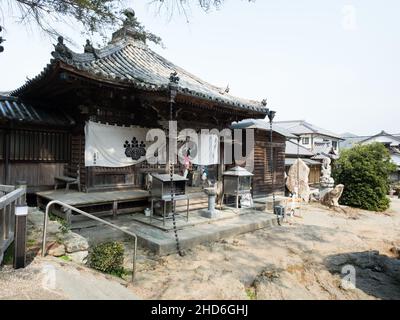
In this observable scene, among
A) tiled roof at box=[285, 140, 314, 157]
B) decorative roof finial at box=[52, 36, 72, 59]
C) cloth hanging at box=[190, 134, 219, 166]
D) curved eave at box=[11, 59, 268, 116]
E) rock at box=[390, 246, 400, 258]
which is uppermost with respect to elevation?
decorative roof finial at box=[52, 36, 72, 59]

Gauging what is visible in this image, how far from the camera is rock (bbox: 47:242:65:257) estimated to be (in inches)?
183

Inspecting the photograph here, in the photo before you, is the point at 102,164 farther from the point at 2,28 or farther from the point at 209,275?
the point at 209,275

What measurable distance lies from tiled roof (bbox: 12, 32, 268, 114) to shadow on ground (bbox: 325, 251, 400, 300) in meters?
6.28

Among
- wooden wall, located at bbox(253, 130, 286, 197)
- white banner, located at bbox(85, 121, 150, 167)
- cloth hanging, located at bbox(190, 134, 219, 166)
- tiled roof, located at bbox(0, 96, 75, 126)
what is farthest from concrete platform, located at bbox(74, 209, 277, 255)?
wooden wall, located at bbox(253, 130, 286, 197)

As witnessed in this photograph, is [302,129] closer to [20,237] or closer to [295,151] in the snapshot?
[295,151]

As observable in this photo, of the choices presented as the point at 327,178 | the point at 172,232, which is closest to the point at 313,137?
the point at 327,178

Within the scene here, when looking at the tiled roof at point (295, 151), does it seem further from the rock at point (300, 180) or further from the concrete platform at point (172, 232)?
the concrete platform at point (172, 232)

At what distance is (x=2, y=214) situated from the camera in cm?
386

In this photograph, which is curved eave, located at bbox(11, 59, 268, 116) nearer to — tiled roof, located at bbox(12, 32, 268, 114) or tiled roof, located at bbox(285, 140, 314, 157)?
tiled roof, located at bbox(12, 32, 268, 114)
